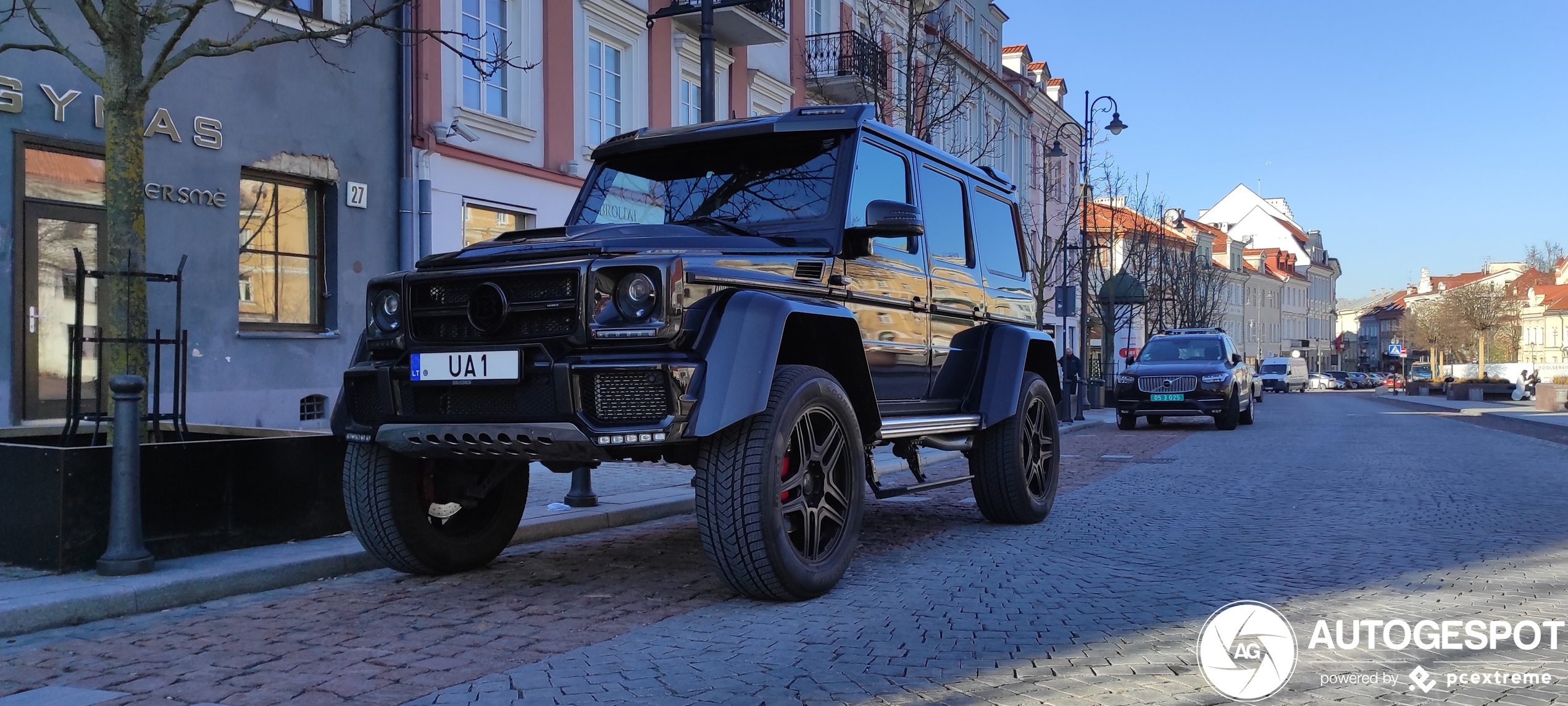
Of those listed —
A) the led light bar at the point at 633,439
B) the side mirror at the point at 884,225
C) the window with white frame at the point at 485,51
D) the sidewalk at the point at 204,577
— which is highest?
the window with white frame at the point at 485,51

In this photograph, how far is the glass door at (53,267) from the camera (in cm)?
996

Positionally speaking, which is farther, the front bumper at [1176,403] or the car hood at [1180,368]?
the car hood at [1180,368]

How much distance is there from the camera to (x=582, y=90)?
17109mm

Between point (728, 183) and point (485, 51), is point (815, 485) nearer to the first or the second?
point (728, 183)

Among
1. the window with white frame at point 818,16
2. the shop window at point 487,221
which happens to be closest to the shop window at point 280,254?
the shop window at point 487,221

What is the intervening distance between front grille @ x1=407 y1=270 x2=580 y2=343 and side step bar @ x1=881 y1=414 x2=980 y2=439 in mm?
1814

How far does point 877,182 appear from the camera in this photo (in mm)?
6273

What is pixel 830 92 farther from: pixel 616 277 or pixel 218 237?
pixel 616 277

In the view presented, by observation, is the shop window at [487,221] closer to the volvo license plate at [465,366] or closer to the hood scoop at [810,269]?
the hood scoop at [810,269]

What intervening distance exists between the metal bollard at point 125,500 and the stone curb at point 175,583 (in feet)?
0.25

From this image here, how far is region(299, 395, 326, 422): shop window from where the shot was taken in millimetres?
12602

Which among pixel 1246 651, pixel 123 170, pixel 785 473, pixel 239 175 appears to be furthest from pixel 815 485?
pixel 239 175

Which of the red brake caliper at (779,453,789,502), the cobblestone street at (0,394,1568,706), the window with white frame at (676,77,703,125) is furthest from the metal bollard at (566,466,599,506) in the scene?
the window with white frame at (676,77,703,125)

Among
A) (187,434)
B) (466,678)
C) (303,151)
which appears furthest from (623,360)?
(303,151)
